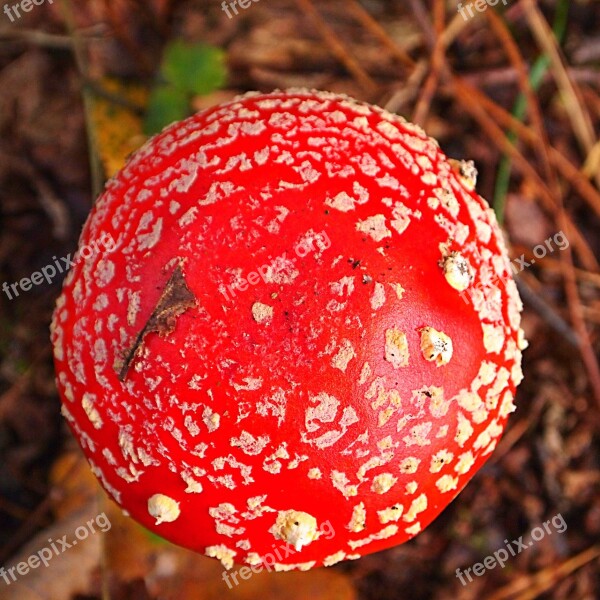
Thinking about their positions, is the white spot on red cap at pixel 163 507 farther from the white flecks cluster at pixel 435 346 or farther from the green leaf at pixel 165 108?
the green leaf at pixel 165 108

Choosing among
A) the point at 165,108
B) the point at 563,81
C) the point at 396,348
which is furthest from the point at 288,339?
the point at 563,81

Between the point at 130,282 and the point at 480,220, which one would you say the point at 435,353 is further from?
the point at 130,282

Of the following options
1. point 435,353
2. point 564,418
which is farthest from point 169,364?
point 564,418

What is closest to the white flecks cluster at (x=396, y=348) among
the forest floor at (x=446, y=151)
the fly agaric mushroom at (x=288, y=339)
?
the fly agaric mushroom at (x=288, y=339)

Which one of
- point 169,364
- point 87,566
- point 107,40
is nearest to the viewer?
point 169,364

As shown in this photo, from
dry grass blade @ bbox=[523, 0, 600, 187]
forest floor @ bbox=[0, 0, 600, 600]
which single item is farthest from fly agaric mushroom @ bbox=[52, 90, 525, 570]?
dry grass blade @ bbox=[523, 0, 600, 187]

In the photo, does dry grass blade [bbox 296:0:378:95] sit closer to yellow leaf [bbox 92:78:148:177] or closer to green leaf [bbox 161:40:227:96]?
green leaf [bbox 161:40:227:96]

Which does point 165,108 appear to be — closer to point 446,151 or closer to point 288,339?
point 446,151
